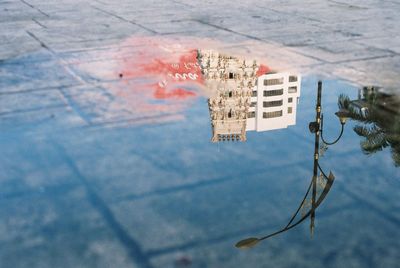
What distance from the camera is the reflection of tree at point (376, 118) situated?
8336 millimetres

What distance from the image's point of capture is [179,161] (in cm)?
790

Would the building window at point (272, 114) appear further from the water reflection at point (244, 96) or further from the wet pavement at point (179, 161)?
the wet pavement at point (179, 161)

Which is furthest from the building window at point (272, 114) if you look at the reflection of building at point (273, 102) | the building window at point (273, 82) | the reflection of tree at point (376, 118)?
the building window at point (273, 82)

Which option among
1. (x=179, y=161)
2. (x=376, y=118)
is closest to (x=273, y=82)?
(x=376, y=118)

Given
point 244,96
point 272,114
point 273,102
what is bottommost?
point 244,96

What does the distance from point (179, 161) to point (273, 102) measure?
2.23 m

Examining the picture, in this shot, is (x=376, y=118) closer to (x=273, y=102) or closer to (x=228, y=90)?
Answer: (x=273, y=102)

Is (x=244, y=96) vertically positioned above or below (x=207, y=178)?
above

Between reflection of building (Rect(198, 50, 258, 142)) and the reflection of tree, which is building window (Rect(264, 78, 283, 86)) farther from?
the reflection of tree

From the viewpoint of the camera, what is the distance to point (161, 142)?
338 inches

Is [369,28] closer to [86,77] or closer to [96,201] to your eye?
[86,77]

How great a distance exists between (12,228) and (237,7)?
17.6 m

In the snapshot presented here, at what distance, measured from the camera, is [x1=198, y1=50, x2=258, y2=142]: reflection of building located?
896 cm

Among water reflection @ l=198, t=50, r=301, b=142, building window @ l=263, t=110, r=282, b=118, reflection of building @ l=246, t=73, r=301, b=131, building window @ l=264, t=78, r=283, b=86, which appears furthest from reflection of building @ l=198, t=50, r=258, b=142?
building window @ l=263, t=110, r=282, b=118
